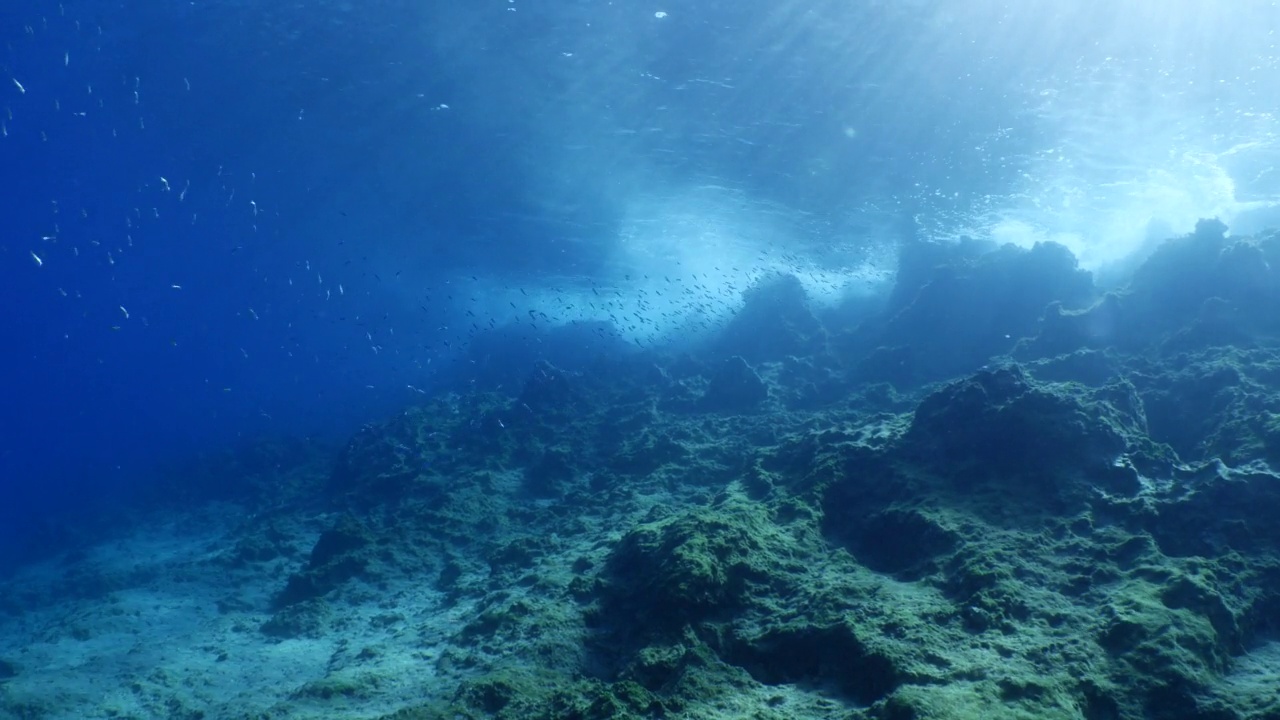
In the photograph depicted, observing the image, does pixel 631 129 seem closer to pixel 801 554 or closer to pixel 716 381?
pixel 716 381

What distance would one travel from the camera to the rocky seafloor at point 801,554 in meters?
4.93

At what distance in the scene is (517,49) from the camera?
725 inches

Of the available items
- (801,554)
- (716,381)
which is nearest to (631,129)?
(716,381)

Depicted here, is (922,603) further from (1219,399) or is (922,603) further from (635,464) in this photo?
(635,464)

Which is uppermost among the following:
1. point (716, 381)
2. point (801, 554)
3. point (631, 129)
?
point (631, 129)

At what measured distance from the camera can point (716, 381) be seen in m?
20.0

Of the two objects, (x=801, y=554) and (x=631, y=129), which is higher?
(x=631, y=129)

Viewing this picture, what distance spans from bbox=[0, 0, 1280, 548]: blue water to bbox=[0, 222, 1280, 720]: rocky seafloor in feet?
17.9

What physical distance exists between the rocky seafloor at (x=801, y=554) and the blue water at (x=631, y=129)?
5.44 meters

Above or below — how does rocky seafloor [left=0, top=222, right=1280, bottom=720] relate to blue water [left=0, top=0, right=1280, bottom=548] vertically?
below

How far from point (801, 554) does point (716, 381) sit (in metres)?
12.8

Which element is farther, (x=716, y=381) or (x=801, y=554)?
(x=716, y=381)

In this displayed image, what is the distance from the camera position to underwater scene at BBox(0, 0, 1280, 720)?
18.6ft

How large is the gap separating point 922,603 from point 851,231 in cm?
2766
